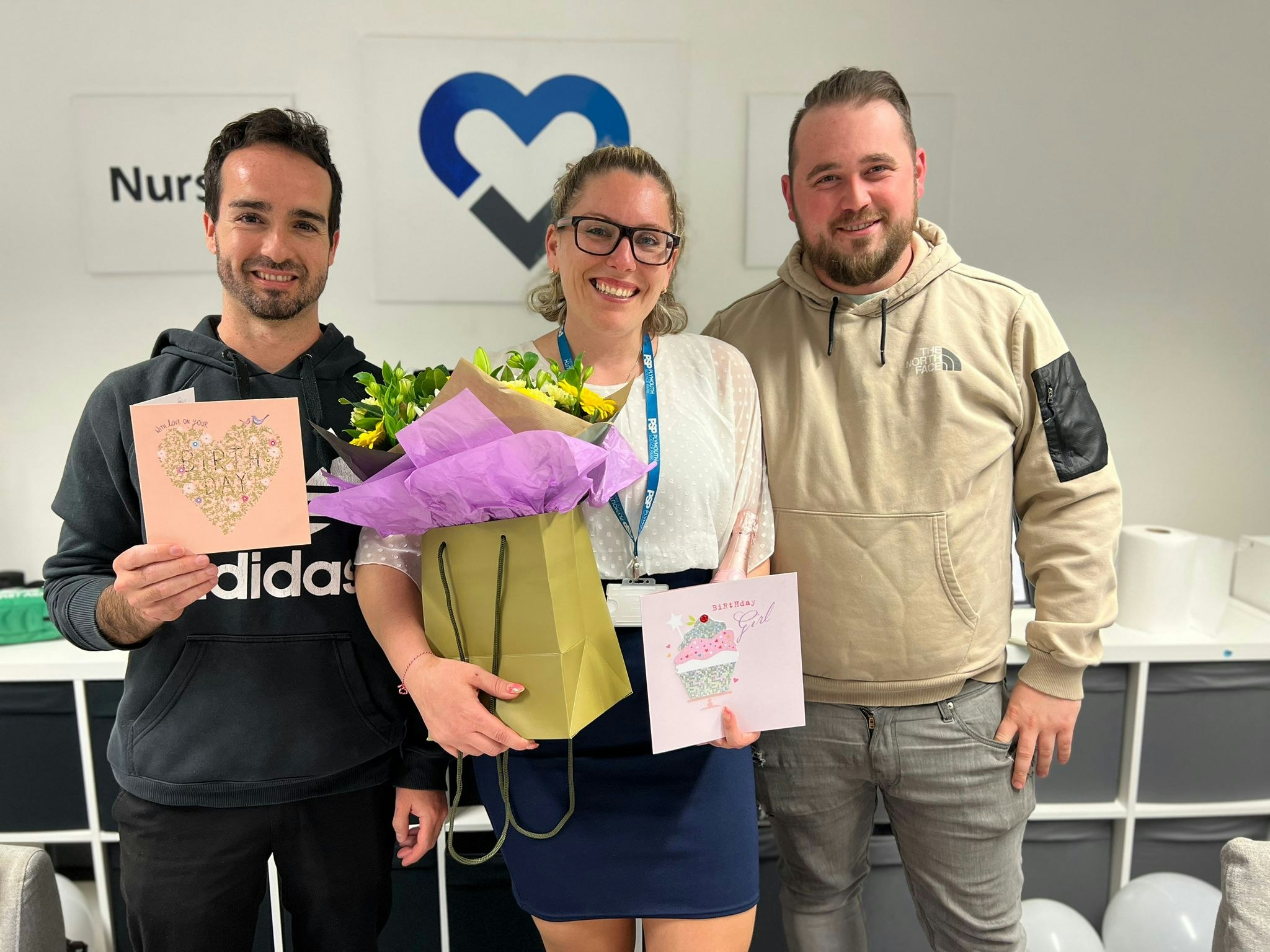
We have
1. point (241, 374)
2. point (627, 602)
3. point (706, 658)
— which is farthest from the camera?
point (241, 374)

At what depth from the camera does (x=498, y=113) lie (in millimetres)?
2352

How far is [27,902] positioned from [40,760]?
3.50ft

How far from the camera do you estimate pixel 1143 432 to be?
2.61 metres

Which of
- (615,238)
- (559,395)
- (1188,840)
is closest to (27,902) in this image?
(559,395)

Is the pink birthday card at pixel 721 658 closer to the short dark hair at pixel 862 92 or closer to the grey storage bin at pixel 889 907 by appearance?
the short dark hair at pixel 862 92

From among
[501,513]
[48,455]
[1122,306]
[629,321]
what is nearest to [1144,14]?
[1122,306]

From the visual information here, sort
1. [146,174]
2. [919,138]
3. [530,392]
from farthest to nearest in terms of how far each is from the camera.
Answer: [919,138] → [146,174] → [530,392]

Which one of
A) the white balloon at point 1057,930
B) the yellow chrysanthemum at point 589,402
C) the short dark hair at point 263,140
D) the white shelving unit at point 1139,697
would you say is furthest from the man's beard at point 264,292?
the white balloon at point 1057,930

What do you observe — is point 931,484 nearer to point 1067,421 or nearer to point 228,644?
point 1067,421

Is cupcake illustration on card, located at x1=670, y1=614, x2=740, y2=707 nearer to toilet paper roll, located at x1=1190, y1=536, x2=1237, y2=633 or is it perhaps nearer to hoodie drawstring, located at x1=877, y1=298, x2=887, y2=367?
hoodie drawstring, located at x1=877, y1=298, x2=887, y2=367

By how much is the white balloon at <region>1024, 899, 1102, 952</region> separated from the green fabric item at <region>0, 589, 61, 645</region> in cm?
260

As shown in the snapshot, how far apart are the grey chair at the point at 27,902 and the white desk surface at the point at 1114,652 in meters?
0.82

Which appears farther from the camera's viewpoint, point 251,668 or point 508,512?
point 251,668

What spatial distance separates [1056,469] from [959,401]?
0.24 metres
